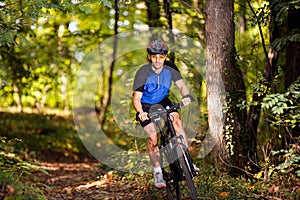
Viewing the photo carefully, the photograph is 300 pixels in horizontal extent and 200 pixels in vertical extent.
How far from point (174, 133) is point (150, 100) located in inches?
25.9

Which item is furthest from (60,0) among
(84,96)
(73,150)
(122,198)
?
(84,96)

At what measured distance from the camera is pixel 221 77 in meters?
6.98

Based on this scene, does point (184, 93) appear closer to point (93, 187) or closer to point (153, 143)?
point (153, 143)

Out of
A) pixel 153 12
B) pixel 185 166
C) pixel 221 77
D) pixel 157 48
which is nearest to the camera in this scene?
pixel 185 166

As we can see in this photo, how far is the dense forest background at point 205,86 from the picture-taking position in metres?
6.19

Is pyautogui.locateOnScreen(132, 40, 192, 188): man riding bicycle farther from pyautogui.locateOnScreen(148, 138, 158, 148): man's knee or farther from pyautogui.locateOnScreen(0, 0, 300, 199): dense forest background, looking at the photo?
pyautogui.locateOnScreen(0, 0, 300, 199): dense forest background

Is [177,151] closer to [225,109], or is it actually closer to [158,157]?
[158,157]

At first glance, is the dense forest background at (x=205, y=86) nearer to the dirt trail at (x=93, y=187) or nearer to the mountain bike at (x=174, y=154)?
the dirt trail at (x=93, y=187)

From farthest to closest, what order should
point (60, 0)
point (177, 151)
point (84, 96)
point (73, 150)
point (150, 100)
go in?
point (84, 96)
point (73, 150)
point (60, 0)
point (150, 100)
point (177, 151)

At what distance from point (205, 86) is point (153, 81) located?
2.45m

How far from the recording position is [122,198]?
6.86 meters

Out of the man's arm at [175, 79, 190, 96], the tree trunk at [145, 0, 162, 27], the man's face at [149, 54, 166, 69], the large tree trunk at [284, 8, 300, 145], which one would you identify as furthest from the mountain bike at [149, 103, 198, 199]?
the tree trunk at [145, 0, 162, 27]

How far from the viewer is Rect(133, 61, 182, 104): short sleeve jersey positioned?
589cm

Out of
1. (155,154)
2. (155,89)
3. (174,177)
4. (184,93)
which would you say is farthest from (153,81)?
(174,177)
